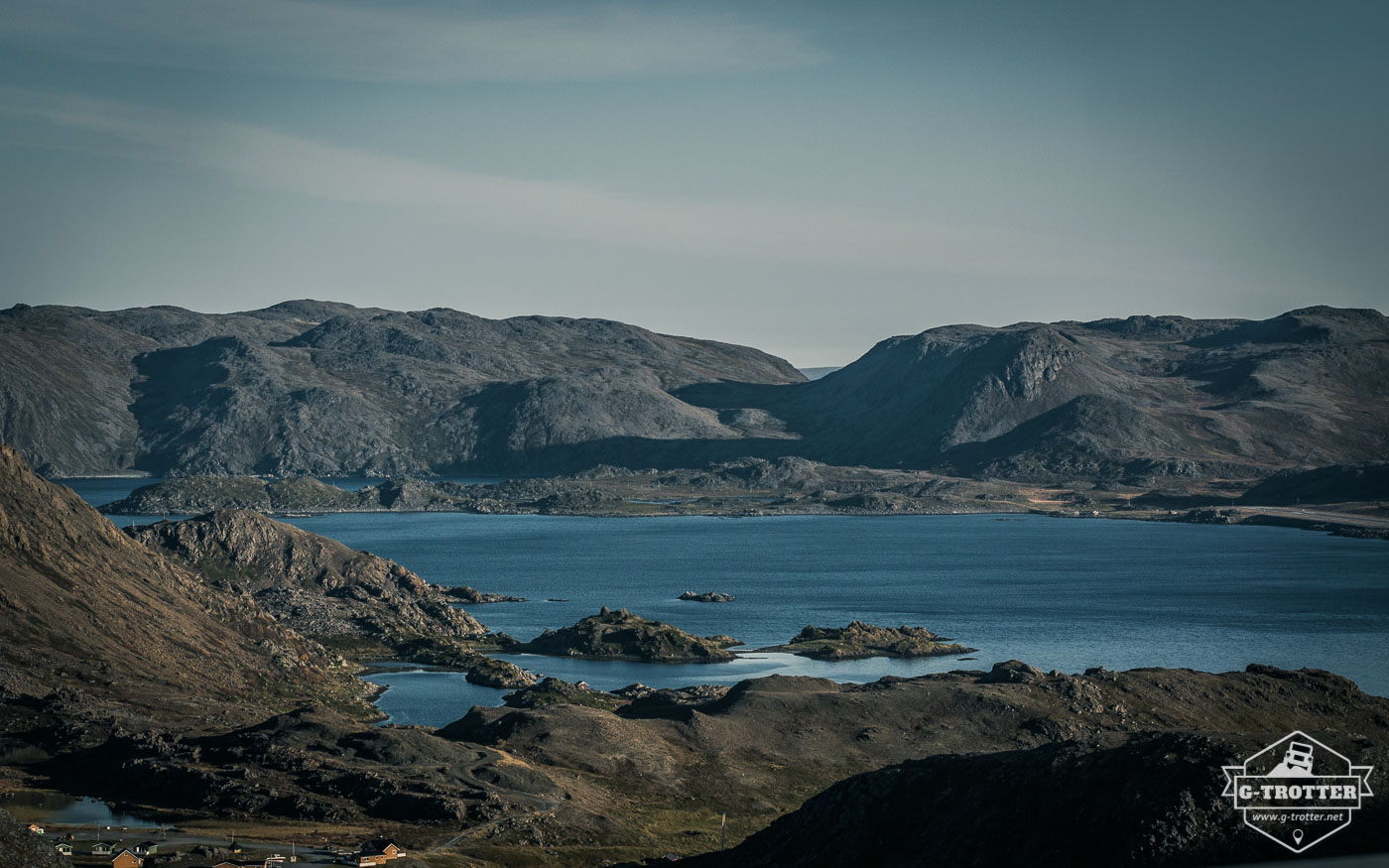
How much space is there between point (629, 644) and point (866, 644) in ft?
96.1

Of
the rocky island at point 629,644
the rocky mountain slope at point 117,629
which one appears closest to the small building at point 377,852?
the rocky mountain slope at point 117,629

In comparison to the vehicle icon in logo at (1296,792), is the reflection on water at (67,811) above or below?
below

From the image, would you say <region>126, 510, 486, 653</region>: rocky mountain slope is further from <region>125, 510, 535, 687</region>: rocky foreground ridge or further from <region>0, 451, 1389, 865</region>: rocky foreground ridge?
<region>0, 451, 1389, 865</region>: rocky foreground ridge

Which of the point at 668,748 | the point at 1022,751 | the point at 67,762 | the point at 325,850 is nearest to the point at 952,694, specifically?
the point at 668,748

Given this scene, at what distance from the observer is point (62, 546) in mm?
140625

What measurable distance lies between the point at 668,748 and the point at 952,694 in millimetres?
26962

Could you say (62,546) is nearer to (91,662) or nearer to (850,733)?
(91,662)

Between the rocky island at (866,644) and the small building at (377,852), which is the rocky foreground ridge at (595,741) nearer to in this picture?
the small building at (377,852)

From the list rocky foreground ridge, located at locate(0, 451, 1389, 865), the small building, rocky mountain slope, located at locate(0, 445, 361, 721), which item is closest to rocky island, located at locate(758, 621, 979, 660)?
rocky foreground ridge, located at locate(0, 451, 1389, 865)

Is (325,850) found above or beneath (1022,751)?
beneath

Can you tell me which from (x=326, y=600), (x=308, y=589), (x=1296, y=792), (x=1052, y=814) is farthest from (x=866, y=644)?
(x=1296, y=792)

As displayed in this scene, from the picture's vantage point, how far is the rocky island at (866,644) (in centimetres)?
17850

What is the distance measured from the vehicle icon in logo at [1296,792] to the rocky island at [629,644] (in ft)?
369

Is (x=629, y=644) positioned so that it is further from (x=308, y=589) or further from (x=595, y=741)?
(x=595, y=741)
